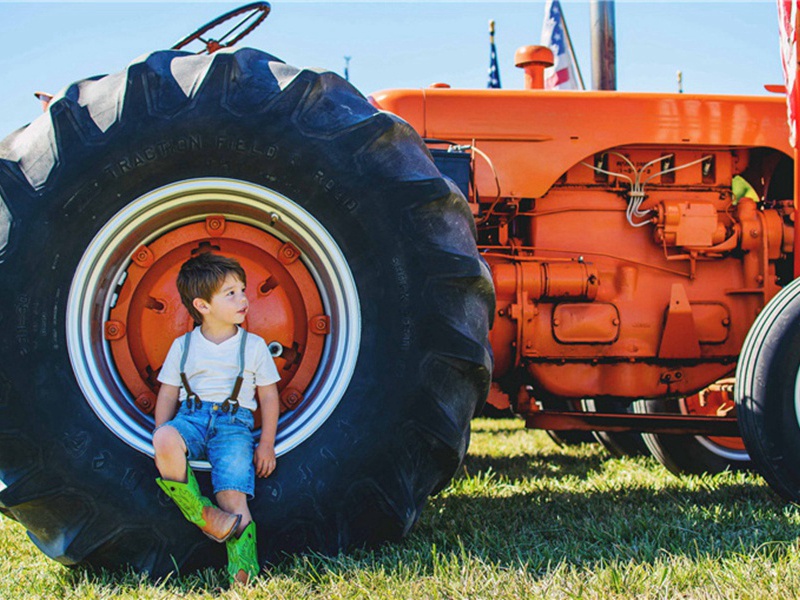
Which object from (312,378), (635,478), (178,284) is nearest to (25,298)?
(178,284)

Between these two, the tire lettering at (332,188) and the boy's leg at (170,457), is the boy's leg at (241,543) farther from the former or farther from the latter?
the tire lettering at (332,188)

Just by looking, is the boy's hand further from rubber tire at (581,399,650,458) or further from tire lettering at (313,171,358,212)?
rubber tire at (581,399,650,458)

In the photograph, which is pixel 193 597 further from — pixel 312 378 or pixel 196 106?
pixel 196 106

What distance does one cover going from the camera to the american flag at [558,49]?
20.4 ft

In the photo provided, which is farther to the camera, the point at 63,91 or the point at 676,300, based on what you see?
the point at 676,300

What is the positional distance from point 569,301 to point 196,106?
166 centimetres

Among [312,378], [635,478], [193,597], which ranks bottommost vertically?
[635,478]

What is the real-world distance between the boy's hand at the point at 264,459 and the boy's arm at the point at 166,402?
26 centimetres

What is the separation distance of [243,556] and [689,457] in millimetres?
2418

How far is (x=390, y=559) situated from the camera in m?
2.12

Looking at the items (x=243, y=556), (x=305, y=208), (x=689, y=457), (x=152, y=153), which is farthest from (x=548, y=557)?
(x=689, y=457)

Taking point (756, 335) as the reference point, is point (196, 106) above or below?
above

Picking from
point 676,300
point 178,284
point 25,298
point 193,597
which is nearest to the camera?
point 193,597

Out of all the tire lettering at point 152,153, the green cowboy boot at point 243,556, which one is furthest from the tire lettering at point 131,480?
the tire lettering at point 152,153
